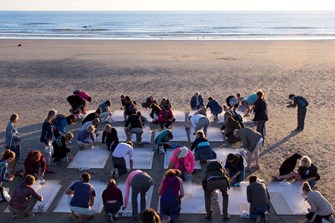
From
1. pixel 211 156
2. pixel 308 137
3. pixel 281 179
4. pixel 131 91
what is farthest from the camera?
pixel 131 91

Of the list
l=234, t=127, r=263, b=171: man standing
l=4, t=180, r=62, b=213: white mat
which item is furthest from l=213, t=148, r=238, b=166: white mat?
l=4, t=180, r=62, b=213: white mat

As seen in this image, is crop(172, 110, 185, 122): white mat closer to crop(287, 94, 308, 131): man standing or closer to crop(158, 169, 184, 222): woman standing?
crop(287, 94, 308, 131): man standing

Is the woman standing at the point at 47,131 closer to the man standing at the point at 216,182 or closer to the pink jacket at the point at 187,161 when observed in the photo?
the pink jacket at the point at 187,161

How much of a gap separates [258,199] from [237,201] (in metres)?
0.96

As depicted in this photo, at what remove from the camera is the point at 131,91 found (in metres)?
20.9

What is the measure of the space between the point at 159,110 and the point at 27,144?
15.3 feet

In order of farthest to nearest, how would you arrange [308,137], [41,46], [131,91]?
[41,46] → [131,91] → [308,137]

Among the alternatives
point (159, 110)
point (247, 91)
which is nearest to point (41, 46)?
point (247, 91)

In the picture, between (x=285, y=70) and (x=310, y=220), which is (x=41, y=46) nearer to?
(x=285, y=70)

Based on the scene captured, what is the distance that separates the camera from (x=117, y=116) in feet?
51.4

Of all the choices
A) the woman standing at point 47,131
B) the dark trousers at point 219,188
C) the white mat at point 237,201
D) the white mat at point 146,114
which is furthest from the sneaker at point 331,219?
the white mat at point 146,114

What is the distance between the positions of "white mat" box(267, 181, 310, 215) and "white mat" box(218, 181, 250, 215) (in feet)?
2.11

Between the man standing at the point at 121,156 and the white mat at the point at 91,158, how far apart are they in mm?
862

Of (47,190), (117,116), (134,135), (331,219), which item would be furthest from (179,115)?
(331,219)
